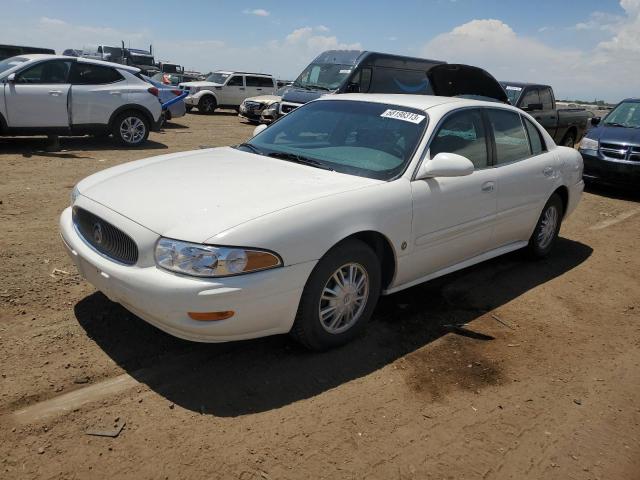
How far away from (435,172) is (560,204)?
252cm

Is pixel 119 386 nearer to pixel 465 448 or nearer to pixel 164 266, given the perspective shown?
pixel 164 266

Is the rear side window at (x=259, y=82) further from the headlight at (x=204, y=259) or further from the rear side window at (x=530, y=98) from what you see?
the headlight at (x=204, y=259)

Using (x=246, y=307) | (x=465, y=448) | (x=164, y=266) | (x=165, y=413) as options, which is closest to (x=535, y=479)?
(x=465, y=448)

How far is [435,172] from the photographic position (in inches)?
145

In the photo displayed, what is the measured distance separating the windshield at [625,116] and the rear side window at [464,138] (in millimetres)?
6865

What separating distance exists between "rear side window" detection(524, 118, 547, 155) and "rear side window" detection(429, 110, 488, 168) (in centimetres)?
88

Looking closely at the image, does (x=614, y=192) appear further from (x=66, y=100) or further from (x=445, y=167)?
(x=66, y=100)

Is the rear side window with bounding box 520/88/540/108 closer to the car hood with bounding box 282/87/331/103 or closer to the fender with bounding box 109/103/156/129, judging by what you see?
the car hood with bounding box 282/87/331/103

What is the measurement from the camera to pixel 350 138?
4.13 metres

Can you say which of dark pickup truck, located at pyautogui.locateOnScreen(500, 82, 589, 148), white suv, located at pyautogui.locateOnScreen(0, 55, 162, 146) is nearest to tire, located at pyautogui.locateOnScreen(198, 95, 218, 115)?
white suv, located at pyautogui.locateOnScreen(0, 55, 162, 146)

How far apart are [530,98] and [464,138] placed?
8.90 metres

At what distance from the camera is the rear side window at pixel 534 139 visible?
5.12 meters

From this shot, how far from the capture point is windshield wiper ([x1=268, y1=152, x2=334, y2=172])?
3.84 m

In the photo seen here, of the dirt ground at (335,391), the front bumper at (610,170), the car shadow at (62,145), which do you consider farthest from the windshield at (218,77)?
the dirt ground at (335,391)
